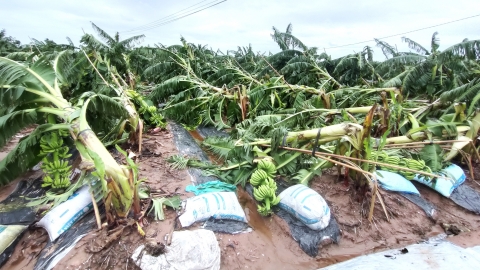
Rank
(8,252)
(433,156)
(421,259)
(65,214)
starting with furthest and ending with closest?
(433,156), (65,214), (8,252), (421,259)

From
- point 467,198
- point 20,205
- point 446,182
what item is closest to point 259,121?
point 446,182

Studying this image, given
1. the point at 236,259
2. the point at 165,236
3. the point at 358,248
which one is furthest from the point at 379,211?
the point at 165,236

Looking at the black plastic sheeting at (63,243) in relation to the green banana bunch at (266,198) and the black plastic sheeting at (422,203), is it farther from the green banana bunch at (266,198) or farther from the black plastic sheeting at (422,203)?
the black plastic sheeting at (422,203)

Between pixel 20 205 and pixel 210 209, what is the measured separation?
7.49 feet

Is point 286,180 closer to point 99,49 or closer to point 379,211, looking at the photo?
point 379,211

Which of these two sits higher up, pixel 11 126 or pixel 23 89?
pixel 23 89

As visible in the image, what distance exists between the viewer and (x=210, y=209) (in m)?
2.96

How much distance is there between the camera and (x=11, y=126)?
3096 millimetres

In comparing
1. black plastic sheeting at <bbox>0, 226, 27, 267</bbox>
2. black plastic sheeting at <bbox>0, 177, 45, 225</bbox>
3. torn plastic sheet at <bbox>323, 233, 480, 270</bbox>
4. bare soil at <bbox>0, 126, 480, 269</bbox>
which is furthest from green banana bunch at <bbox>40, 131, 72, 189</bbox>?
torn plastic sheet at <bbox>323, 233, 480, 270</bbox>

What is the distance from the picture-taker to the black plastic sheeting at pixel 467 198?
3570 millimetres

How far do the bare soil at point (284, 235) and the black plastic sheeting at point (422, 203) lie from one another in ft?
0.19

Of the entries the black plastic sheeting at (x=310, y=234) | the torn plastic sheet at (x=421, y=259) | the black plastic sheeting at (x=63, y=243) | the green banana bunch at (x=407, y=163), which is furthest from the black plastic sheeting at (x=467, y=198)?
the black plastic sheeting at (x=63, y=243)

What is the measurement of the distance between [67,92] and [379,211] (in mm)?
7708

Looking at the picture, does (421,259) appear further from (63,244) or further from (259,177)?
(63,244)
